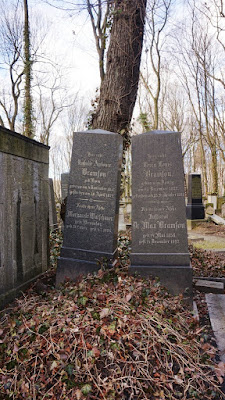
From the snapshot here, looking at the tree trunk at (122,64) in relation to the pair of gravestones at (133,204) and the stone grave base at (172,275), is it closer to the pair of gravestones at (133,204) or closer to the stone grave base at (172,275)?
the pair of gravestones at (133,204)

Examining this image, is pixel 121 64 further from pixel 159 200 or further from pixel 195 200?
pixel 195 200

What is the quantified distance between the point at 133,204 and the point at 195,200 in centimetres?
1064

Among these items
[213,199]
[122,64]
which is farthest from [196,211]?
[122,64]

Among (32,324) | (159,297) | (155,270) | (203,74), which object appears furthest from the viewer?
(203,74)

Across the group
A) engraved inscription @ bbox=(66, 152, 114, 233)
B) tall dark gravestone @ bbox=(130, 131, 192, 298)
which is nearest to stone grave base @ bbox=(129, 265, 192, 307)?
tall dark gravestone @ bbox=(130, 131, 192, 298)

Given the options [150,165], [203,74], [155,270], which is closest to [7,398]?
[155,270]

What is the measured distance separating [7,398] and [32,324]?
1.99ft

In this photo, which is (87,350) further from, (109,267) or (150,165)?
(150,165)

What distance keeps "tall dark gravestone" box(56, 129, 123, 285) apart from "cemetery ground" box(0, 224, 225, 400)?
3.56 ft

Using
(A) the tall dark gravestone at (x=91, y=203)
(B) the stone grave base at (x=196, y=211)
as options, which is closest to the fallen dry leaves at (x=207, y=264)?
(A) the tall dark gravestone at (x=91, y=203)

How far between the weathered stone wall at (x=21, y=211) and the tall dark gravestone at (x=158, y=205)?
1.47 metres

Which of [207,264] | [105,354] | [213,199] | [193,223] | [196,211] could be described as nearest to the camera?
[105,354]

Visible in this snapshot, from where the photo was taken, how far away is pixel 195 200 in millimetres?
14398

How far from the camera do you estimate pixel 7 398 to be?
7.26 ft
